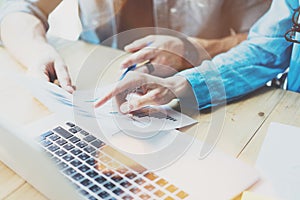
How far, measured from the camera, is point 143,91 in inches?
30.4

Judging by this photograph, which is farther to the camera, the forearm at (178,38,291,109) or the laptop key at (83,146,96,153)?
the forearm at (178,38,291,109)

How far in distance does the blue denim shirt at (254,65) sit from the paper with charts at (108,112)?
0.30ft

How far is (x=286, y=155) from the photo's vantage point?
688mm

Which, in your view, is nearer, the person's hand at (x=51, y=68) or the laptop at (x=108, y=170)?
the laptop at (x=108, y=170)

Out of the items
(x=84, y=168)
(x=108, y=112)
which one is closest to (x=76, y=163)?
(x=84, y=168)

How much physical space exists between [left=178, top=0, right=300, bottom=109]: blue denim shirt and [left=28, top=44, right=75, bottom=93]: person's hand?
258mm

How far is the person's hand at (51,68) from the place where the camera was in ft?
2.66

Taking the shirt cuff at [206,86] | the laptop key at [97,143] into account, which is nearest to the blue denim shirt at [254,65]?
the shirt cuff at [206,86]

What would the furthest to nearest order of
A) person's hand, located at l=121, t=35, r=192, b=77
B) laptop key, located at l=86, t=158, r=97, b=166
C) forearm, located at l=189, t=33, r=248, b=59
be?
forearm, located at l=189, t=33, r=248, b=59 < person's hand, located at l=121, t=35, r=192, b=77 < laptop key, located at l=86, t=158, r=97, b=166

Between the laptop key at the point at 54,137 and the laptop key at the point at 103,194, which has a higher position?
the laptop key at the point at 54,137

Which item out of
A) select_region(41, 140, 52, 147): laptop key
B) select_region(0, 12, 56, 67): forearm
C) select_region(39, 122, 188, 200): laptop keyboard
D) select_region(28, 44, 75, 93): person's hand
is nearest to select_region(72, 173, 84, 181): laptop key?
select_region(39, 122, 188, 200): laptop keyboard

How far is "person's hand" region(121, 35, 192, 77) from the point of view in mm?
861

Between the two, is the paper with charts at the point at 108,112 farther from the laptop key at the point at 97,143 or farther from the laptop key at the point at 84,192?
the laptop key at the point at 84,192

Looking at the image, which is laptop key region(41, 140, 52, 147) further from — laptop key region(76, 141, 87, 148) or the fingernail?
the fingernail
